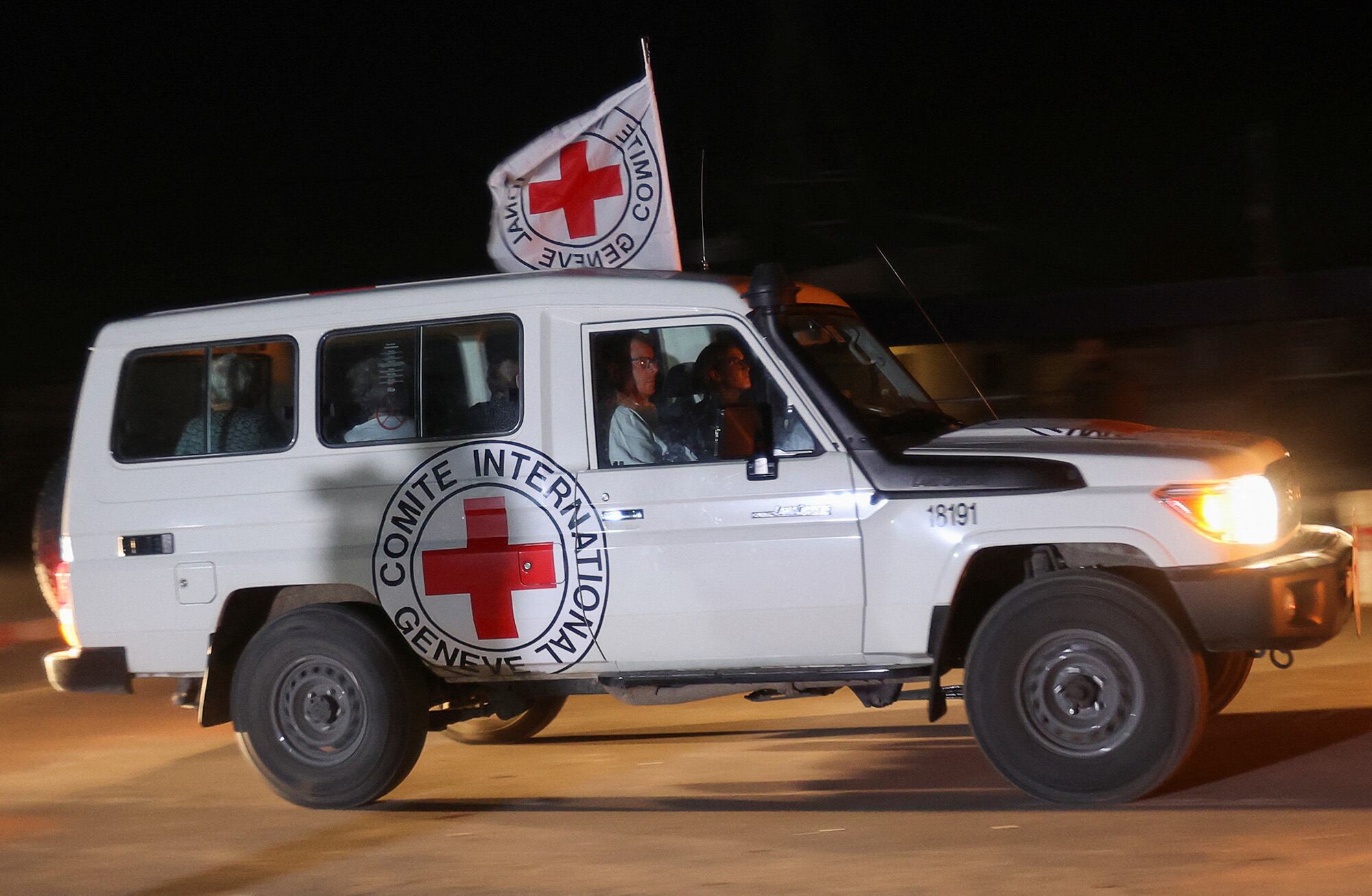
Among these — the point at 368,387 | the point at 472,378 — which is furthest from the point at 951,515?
the point at 368,387

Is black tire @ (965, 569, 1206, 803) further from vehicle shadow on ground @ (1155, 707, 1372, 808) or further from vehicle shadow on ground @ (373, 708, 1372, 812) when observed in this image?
vehicle shadow on ground @ (1155, 707, 1372, 808)

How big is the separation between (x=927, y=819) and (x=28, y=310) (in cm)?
2230

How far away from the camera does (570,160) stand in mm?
7891

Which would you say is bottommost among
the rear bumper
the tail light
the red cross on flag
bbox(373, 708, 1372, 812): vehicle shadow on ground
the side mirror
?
bbox(373, 708, 1372, 812): vehicle shadow on ground

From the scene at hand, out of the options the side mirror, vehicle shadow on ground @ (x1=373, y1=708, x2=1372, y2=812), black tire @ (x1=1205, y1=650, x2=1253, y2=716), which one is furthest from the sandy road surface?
the side mirror

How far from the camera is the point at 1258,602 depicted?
5.64 metres

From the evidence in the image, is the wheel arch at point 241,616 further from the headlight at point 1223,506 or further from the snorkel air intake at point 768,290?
the headlight at point 1223,506

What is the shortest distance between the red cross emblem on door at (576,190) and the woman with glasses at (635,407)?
156 centimetres

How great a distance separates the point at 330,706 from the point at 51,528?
5.34 ft

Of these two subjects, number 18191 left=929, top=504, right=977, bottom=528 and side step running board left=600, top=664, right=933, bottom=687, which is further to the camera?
side step running board left=600, top=664, right=933, bottom=687

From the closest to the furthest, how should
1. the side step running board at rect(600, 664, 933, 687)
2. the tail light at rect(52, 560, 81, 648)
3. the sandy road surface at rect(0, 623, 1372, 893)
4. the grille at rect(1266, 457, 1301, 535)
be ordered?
1. the sandy road surface at rect(0, 623, 1372, 893)
2. the grille at rect(1266, 457, 1301, 535)
3. the side step running board at rect(600, 664, 933, 687)
4. the tail light at rect(52, 560, 81, 648)

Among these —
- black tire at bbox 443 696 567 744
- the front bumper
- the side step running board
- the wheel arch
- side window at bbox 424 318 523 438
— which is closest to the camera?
the front bumper

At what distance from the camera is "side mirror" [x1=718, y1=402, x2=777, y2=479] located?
19.8 feet

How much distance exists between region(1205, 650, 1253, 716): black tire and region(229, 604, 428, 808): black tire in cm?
325
